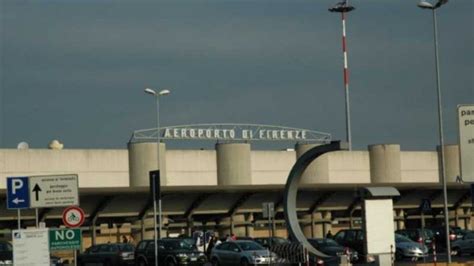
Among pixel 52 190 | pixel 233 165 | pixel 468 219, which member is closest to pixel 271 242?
pixel 52 190

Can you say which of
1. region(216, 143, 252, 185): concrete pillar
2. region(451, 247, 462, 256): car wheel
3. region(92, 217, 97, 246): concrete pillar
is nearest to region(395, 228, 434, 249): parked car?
region(451, 247, 462, 256): car wheel

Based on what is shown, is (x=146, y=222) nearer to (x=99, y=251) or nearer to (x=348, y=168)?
(x=99, y=251)

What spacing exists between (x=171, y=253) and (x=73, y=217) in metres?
19.1

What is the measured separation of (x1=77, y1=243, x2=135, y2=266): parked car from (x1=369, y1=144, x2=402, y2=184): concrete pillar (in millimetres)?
43703

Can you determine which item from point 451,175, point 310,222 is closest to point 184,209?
point 310,222

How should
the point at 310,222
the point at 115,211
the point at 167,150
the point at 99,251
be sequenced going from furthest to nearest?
the point at 167,150 < the point at 310,222 < the point at 115,211 < the point at 99,251

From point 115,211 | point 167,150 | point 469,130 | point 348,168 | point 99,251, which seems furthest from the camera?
point 348,168

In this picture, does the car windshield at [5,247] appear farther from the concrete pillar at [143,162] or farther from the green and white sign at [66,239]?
the concrete pillar at [143,162]

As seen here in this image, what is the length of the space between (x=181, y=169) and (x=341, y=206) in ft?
45.5

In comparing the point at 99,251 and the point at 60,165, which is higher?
the point at 60,165

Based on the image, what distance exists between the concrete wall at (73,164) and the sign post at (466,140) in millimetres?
53937

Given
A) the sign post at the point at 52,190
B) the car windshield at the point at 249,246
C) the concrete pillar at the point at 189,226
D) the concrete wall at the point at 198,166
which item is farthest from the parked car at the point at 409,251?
the concrete wall at the point at 198,166

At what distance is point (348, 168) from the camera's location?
87500 millimetres

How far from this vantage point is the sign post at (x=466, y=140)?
18156 mm
